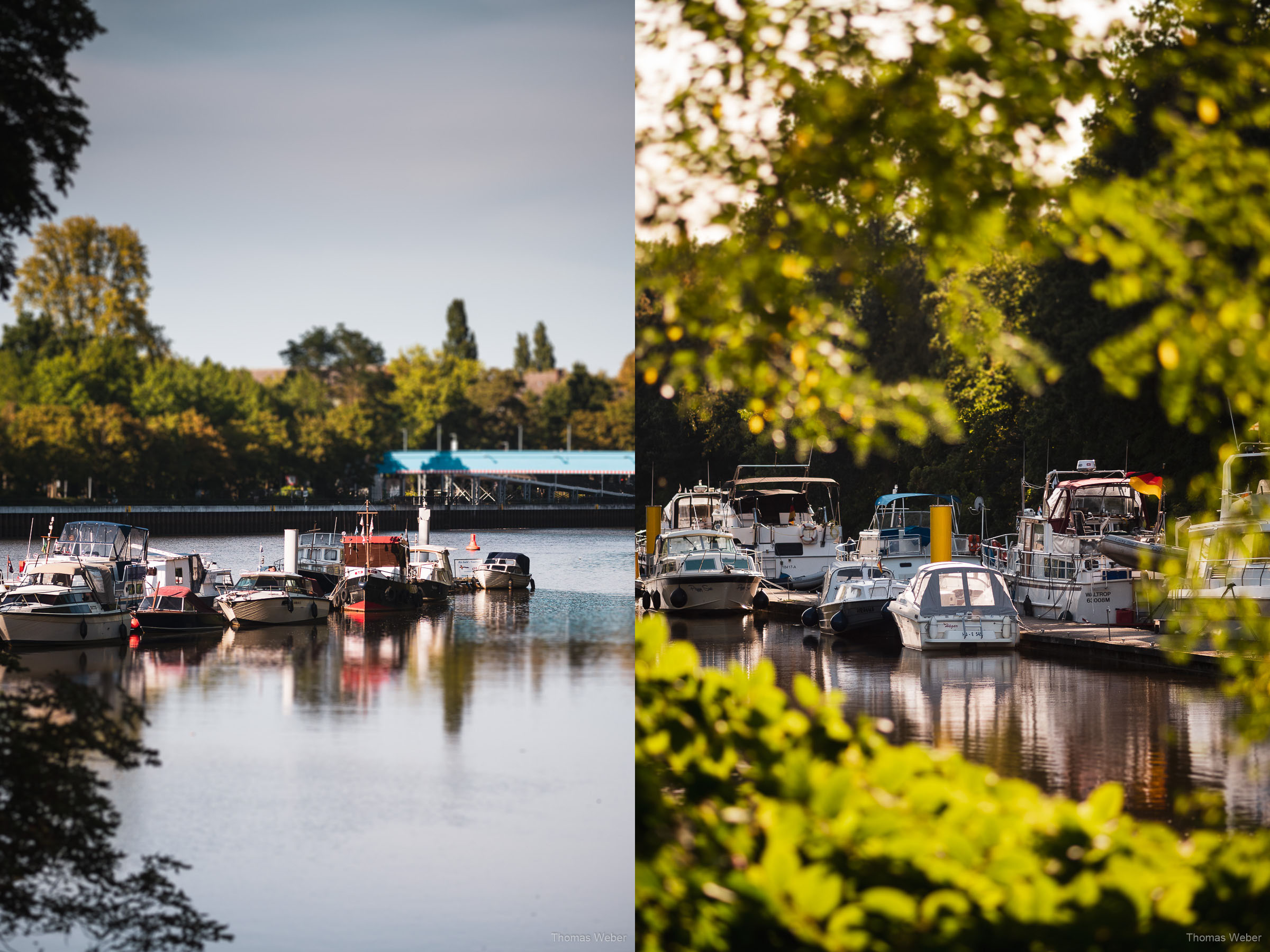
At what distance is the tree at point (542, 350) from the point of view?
10.5 feet

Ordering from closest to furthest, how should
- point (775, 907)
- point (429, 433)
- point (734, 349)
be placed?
point (775, 907), point (734, 349), point (429, 433)

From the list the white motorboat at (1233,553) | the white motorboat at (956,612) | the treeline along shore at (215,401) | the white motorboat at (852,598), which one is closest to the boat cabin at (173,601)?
the treeline along shore at (215,401)

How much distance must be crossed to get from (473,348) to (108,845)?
160cm

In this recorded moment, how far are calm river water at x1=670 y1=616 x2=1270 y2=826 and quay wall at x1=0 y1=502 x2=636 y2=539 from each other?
47 cm

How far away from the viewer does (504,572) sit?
11.1 feet

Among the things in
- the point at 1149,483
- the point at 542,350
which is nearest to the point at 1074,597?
the point at 1149,483

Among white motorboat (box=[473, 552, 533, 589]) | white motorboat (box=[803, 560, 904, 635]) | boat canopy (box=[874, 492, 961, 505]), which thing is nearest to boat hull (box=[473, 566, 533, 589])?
white motorboat (box=[473, 552, 533, 589])

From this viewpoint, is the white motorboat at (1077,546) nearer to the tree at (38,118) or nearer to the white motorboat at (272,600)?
the white motorboat at (272,600)

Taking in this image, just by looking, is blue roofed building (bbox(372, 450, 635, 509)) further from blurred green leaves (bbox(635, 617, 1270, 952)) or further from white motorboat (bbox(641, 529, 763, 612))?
blurred green leaves (bbox(635, 617, 1270, 952))

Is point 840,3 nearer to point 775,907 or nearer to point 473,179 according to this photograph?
point 473,179

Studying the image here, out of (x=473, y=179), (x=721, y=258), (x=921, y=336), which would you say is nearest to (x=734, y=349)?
(x=721, y=258)

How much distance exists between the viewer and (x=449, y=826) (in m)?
2.92

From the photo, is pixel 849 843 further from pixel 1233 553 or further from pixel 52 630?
pixel 52 630

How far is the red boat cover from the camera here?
3146 millimetres
